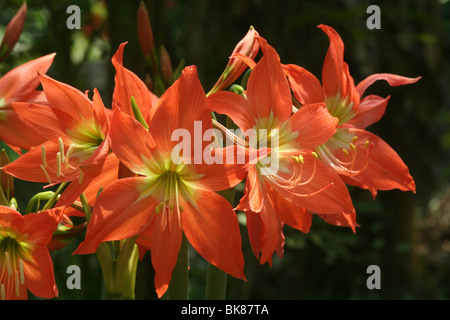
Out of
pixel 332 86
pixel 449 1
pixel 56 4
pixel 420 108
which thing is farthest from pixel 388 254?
pixel 56 4

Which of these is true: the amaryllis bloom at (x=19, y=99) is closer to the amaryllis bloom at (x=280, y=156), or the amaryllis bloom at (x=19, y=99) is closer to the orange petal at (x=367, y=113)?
the amaryllis bloom at (x=280, y=156)

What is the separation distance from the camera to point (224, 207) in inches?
31.0

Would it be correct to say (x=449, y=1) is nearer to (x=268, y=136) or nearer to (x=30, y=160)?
(x=268, y=136)

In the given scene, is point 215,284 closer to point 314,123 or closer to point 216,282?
point 216,282

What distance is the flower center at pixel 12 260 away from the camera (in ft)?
2.65

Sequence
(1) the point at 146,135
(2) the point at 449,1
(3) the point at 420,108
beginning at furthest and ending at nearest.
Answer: (3) the point at 420,108
(2) the point at 449,1
(1) the point at 146,135

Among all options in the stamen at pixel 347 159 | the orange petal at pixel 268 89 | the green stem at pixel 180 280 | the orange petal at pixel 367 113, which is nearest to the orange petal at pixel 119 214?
the green stem at pixel 180 280

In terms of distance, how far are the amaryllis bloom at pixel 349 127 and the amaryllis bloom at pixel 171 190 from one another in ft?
0.67

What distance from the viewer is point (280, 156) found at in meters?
0.88

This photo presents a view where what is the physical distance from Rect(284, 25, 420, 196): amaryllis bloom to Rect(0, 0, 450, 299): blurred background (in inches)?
24.9

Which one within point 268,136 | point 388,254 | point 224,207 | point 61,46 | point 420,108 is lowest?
point 388,254

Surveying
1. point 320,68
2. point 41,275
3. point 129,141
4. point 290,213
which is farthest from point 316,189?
point 320,68

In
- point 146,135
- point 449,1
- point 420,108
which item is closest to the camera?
point 146,135
